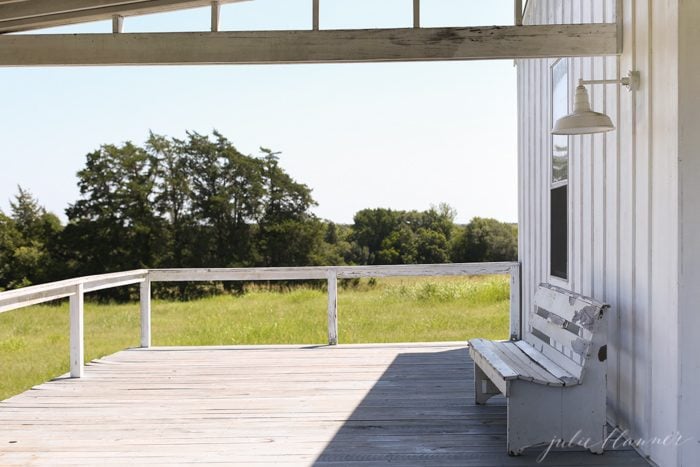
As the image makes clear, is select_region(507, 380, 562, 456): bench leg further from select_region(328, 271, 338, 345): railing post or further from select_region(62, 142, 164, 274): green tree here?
select_region(62, 142, 164, 274): green tree

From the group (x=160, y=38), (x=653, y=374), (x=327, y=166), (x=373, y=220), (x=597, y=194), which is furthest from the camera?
(x=327, y=166)

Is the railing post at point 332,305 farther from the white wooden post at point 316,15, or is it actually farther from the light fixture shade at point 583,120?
the light fixture shade at point 583,120

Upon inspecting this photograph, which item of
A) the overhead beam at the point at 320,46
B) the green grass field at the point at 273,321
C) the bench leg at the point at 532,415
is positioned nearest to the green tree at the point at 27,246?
the green grass field at the point at 273,321

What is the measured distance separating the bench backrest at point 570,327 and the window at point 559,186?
30.6 inches

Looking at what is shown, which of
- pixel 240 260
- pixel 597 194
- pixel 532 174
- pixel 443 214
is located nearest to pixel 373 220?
pixel 443 214

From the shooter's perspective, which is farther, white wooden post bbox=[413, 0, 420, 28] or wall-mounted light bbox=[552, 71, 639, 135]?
white wooden post bbox=[413, 0, 420, 28]

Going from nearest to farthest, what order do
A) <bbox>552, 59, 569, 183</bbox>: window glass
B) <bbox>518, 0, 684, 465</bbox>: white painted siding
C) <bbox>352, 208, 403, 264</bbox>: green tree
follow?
<bbox>518, 0, 684, 465</bbox>: white painted siding, <bbox>552, 59, 569, 183</bbox>: window glass, <bbox>352, 208, 403, 264</bbox>: green tree

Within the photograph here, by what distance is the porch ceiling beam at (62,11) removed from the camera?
401cm

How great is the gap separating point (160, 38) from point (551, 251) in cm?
368

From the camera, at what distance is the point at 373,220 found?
21453mm

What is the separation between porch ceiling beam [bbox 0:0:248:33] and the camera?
13.2ft

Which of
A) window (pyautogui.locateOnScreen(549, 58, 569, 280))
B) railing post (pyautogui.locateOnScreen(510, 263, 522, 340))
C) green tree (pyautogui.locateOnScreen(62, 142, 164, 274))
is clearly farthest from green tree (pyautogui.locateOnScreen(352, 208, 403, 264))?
window (pyautogui.locateOnScreen(549, 58, 569, 280))

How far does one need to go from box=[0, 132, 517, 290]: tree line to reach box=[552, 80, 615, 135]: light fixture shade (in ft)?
53.9

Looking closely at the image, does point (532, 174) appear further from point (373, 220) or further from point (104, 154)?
point (104, 154)
